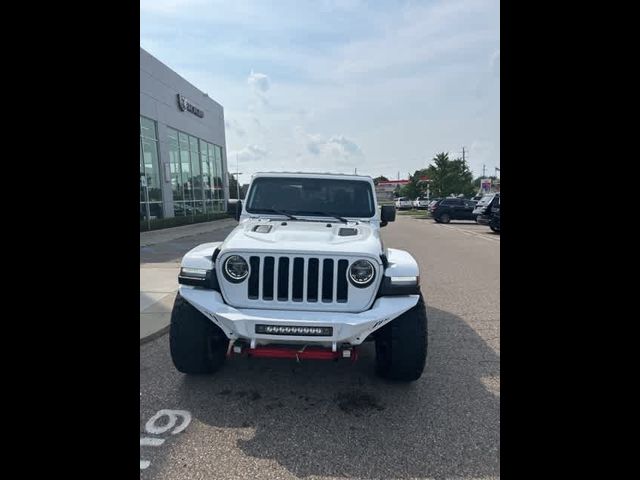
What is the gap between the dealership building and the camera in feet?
57.9

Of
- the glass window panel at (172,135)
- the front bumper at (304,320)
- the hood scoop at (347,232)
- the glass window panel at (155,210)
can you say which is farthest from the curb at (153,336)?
the glass window panel at (172,135)

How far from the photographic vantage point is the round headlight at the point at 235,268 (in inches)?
110

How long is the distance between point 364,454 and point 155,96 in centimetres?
2013

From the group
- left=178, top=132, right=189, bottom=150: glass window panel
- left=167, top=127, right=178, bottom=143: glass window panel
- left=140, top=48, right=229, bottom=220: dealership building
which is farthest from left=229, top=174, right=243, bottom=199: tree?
left=167, top=127, right=178, bottom=143: glass window panel

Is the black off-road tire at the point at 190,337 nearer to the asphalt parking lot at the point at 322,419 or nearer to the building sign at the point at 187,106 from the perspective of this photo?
the asphalt parking lot at the point at 322,419

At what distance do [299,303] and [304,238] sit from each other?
59 centimetres

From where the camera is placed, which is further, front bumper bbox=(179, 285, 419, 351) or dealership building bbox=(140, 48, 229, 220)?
dealership building bbox=(140, 48, 229, 220)

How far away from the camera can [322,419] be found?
2.61 metres

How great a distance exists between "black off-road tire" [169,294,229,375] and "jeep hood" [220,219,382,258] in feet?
1.95

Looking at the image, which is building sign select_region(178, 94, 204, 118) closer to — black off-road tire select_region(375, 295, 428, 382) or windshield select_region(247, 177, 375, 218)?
windshield select_region(247, 177, 375, 218)

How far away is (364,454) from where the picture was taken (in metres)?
2.25

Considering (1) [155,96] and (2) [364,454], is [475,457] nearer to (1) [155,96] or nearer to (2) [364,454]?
(2) [364,454]
